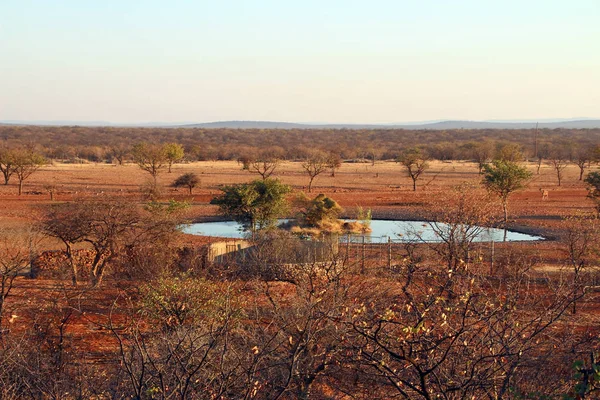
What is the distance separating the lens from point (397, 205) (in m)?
40.0

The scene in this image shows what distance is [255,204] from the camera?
27781 millimetres

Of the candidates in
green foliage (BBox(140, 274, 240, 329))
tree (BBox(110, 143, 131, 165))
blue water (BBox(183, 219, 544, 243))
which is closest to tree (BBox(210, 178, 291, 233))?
blue water (BBox(183, 219, 544, 243))

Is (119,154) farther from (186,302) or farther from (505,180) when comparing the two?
(186,302)

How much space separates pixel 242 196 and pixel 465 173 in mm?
43701

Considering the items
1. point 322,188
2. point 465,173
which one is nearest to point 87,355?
point 322,188

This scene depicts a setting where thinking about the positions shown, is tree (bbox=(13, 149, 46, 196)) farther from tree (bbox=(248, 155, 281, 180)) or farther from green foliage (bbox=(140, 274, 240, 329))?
green foliage (bbox=(140, 274, 240, 329))

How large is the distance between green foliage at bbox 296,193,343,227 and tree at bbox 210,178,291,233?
369 cm

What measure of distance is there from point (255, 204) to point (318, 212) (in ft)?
15.9

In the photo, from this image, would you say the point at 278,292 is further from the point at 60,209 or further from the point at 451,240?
the point at 60,209

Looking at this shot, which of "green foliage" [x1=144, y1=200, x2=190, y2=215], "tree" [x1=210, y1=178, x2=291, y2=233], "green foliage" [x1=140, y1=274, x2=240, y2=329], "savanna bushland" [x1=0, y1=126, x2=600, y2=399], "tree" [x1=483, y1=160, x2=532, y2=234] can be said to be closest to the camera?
"savanna bushland" [x1=0, y1=126, x2=600, y2=399]

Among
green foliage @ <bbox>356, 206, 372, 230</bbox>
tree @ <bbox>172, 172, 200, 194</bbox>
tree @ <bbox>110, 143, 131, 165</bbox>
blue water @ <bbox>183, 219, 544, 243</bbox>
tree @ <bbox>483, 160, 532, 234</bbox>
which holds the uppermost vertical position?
tree @ <bbox>483, 160, 532, 234</bbox>

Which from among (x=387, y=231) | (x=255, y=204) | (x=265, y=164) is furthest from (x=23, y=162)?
(x=387, y=231)

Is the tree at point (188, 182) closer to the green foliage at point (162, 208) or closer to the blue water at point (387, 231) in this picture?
the blue water at point (387, 231)

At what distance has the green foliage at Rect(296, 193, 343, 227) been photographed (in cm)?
3169
